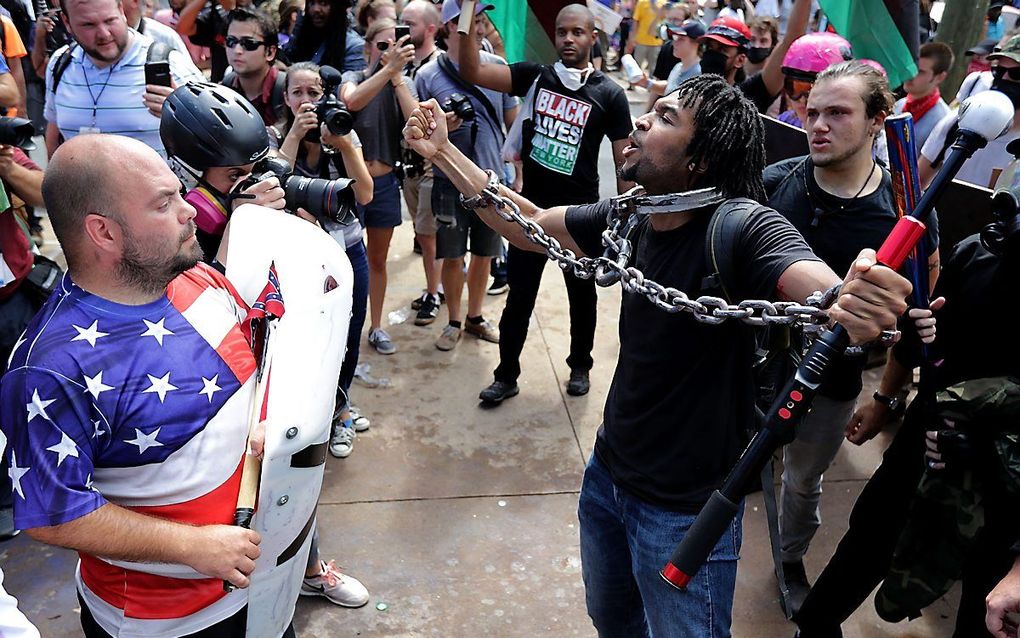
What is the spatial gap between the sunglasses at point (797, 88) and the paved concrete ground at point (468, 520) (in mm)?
2059

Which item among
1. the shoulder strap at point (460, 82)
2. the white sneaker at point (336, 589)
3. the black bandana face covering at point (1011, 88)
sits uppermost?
the black bandana face covering at point (1011, 88)

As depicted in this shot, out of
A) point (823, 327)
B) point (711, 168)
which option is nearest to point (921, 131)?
point (711, 168)

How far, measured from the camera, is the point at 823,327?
5.62 feet

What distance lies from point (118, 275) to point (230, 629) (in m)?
0.96

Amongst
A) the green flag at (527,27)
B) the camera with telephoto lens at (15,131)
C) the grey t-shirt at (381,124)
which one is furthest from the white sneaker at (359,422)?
the green flag at (527,27)

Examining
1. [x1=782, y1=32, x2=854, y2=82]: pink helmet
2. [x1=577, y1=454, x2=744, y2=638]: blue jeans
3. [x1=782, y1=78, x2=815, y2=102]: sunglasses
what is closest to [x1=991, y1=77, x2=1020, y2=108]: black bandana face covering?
[x1=782, y1=32, x2=854, y2=82]: pink helmet

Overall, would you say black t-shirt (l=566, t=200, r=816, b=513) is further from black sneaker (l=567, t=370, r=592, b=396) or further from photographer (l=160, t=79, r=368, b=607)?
black sneaker (l=567, t=370, r=592, b=396)

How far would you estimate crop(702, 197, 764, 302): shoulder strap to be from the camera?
1.99m

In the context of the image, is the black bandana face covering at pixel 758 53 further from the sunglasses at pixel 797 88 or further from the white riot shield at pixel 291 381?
the white riot shield at pixel 291 381

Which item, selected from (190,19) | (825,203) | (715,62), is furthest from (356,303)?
(190,19)

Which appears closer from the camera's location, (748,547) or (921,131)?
(748,547)

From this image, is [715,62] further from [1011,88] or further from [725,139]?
[725,139]

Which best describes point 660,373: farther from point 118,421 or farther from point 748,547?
point 748,547

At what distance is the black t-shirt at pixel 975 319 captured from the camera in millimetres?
2393
